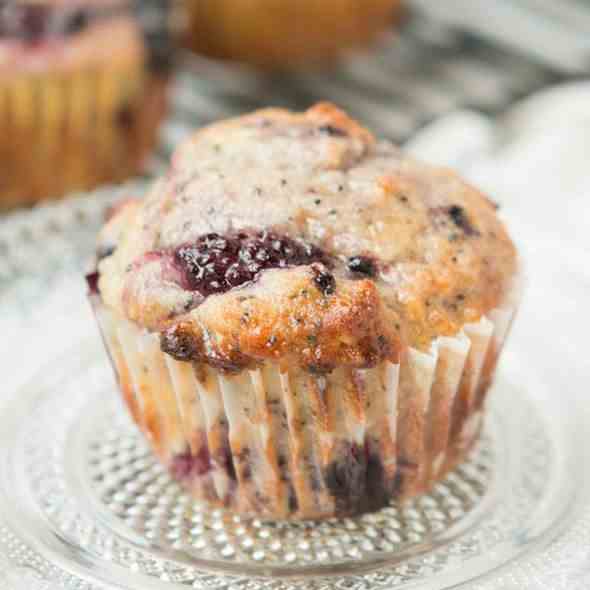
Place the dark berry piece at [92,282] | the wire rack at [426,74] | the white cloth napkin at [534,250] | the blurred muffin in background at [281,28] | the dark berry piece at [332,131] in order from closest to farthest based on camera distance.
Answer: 1. the dark berry piece at [92,282]
2. the dark berry piece at [332,131]
3. the white cloth napkin at [534,250]
4. the blurred muffin in background at [281,28]
5. the wire rack at [426,74]

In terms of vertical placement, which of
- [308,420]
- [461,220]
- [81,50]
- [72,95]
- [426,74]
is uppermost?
[461,220]

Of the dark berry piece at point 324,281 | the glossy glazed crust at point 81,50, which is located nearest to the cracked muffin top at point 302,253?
the dark berry piece at point 324,281

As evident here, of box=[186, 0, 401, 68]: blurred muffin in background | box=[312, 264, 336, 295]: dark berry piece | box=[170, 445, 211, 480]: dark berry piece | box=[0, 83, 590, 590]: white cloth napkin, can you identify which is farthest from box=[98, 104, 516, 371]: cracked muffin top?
box=[186, 0, 401, 68]: blurred muffin in background

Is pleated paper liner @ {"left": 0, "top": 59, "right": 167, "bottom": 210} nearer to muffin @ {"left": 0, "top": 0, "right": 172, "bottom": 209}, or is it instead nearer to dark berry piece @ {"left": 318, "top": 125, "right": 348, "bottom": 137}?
muffin @ {"left": 0, "top": 0, "right": 172, "bottom": 209}

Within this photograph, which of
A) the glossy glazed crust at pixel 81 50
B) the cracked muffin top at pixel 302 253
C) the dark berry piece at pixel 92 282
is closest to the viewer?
the cracked muffin top at pixel 302 253

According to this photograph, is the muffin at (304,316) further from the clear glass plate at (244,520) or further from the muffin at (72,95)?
the muffin at (72,95)

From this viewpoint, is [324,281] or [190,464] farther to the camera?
[190,464]

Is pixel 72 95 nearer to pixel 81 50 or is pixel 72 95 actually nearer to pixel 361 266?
pixel 81 50

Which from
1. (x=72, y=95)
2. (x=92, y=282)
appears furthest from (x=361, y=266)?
(x=72, y=95)
